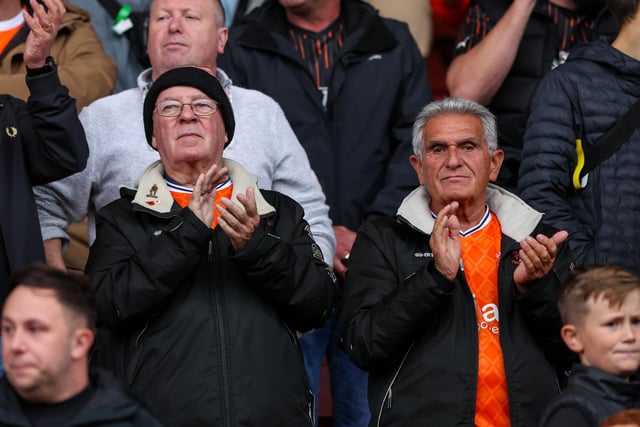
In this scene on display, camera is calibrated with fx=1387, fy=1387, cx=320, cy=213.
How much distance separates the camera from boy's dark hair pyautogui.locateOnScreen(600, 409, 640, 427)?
3678mm

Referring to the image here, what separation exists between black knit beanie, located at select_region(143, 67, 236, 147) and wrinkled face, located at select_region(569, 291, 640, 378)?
4.78 feet

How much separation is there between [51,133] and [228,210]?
0.72 metres

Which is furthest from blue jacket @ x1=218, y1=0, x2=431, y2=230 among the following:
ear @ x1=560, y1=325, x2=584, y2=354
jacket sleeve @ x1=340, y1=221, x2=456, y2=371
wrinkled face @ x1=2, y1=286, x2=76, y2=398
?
wrinkled face @ x1=2, y1=286, x2=76, y2=398

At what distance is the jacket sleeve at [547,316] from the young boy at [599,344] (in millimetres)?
250

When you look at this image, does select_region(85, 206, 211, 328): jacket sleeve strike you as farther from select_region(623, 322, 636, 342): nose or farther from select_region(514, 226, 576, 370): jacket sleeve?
select_region(623, 322, 636, 342): nose

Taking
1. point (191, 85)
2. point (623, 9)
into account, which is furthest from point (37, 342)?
point (623, 9)

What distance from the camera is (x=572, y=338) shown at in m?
4.13

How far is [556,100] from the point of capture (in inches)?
203

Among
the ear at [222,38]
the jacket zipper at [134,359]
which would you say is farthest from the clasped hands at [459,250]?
the ear at [222,38]

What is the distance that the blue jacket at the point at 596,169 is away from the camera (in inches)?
196

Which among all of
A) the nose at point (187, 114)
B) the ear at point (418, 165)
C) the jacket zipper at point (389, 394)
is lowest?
the jacket zipper at point (389, 394)

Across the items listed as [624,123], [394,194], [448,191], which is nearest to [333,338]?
[394,194]

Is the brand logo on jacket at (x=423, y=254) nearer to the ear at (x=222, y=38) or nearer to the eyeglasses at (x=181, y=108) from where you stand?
the eyeglasses at (x=181, y=108)

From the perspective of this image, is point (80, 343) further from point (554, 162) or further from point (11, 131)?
point (554, 162)
